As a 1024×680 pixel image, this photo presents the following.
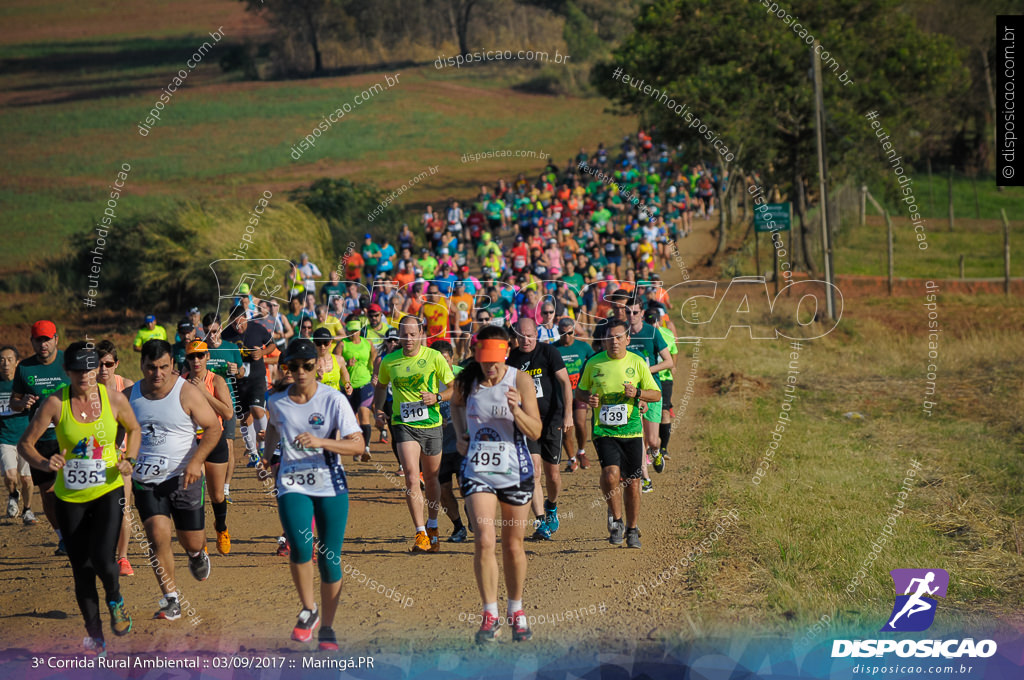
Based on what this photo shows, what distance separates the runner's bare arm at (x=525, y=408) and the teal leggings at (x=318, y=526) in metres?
1.23

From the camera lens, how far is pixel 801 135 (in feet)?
99.5

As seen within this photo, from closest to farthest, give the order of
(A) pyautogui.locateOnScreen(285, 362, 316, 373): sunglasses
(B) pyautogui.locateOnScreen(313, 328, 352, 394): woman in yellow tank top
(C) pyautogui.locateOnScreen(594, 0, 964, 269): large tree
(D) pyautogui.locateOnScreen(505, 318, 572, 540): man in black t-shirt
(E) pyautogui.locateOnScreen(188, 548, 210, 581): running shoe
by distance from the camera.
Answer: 1. (A) pyautogui.locateOnScreen(285, 362, 316, 373): sunglasses
2. (E) pyautogui.locateOnScreen(188, 548, 210, 581): running shoe
3. (D) pyautogui.locateOnScreen(505, 318, 572, 540): man in black t-shirt
4. (B) pyautogui.locateOnScreen(313, 328, 352, 394): woman in yellow tank top
5. (C) pyautogui.locateOnScreen(594, 0, 964, 269): large tree

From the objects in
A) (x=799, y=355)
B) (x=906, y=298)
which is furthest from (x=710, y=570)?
(x=906, y=298)

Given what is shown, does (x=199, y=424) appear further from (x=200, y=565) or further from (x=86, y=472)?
(x=200, y=565)

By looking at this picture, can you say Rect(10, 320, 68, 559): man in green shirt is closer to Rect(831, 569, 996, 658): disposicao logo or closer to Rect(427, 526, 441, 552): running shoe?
Rect(427, 526, 441, 552): running shoe

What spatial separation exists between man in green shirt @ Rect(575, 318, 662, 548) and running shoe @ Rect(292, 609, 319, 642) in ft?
9.51

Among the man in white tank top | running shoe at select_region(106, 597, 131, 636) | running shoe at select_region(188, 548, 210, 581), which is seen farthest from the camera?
running shoe at select_region(188, 548, 210, 581)

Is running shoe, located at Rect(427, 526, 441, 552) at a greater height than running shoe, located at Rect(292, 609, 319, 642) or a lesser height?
lesser

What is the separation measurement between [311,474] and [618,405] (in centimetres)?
308

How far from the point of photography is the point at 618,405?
848 centimetres

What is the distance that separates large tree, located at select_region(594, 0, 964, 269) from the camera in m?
28.4

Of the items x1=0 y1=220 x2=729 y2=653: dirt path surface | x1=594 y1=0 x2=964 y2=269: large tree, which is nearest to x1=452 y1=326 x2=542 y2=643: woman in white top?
x1=0 y1=220 x2=729 y2=653: dirt path surface

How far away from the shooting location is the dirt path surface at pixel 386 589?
7.00m

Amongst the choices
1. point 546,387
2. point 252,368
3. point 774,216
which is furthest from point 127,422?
point 774,216
